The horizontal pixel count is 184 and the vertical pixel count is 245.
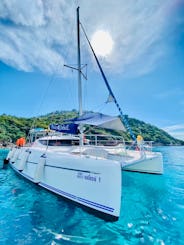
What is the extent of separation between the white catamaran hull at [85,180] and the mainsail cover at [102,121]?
3.57 ft

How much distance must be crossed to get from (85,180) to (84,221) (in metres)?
0.86

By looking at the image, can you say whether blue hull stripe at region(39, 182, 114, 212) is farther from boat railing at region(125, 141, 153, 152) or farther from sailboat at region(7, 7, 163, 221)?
boat railing at region(125, 141, 153, 152)

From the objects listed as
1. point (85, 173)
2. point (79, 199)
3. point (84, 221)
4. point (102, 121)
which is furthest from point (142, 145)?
point (84, 221)

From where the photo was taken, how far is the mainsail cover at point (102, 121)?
4.65m

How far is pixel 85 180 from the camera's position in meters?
3.80

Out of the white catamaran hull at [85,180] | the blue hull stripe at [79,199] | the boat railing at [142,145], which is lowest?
the blue hull stripe at [79,199]

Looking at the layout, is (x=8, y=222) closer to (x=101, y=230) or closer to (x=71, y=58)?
(x=101, y=230)

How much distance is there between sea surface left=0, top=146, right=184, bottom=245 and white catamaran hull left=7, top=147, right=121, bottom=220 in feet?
1.04

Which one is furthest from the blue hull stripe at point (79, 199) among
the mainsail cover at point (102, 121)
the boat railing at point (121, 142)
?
the mainsail cover at point (102, 121)

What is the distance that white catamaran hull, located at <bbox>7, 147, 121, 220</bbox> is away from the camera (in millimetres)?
3379

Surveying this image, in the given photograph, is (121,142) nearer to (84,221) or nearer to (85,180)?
(85,180)

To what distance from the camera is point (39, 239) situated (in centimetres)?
284

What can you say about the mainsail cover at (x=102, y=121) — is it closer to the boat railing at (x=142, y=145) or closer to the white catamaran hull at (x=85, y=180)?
the white catamaran hull at (x=85, y=180)

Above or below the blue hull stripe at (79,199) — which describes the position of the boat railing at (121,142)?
above
